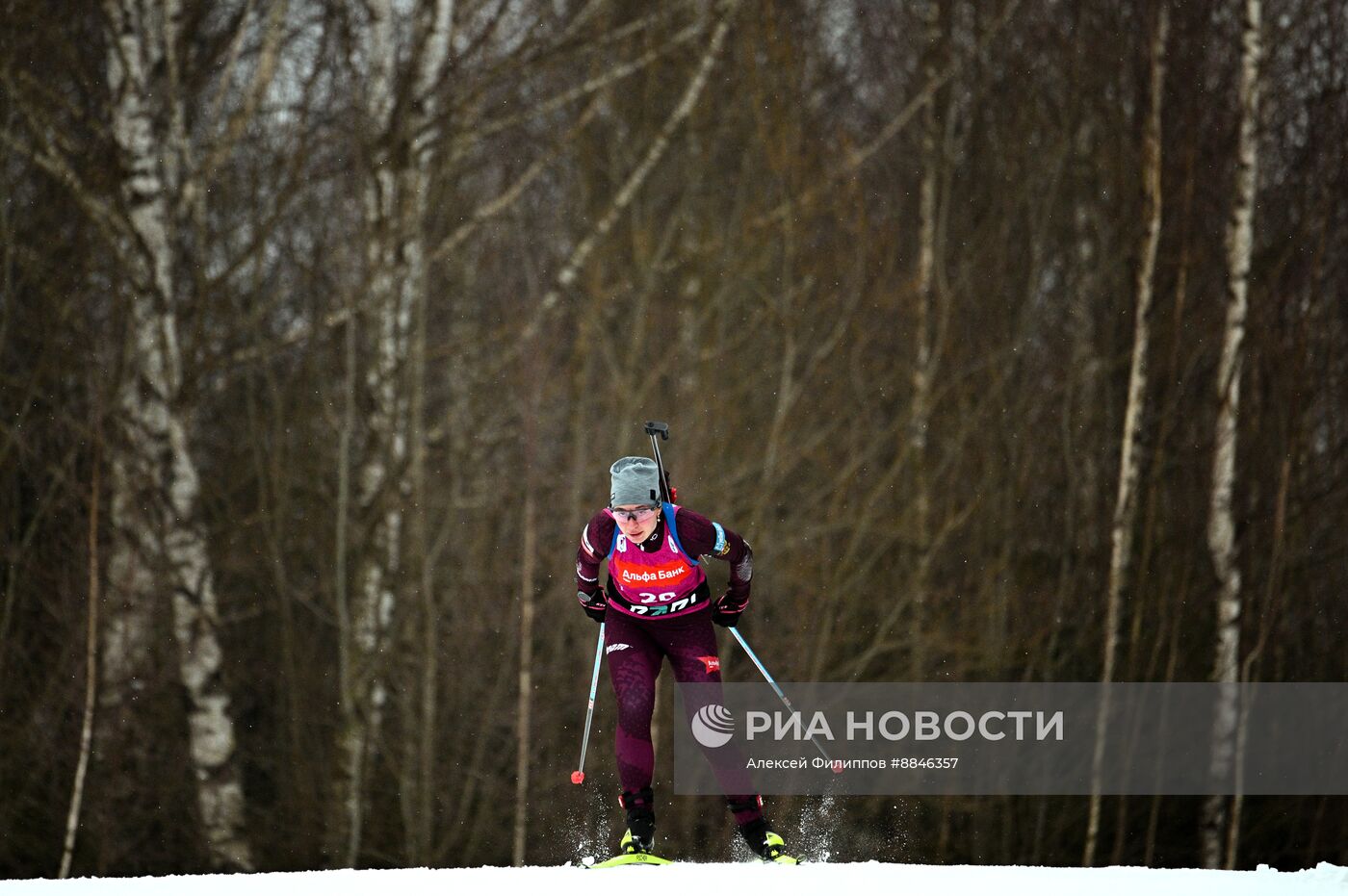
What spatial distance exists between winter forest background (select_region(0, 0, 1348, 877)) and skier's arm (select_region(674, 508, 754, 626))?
381 cm

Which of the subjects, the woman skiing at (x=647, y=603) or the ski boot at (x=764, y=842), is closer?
the woman skiing at (x=647, y=603)

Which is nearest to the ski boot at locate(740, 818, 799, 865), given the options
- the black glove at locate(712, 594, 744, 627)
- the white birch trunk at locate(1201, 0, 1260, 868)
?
the black glove at locate(712, 594, 744, 627)

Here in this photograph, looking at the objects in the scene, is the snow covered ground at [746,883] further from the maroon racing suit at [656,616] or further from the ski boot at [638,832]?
the maroon racing suit at [656,616]

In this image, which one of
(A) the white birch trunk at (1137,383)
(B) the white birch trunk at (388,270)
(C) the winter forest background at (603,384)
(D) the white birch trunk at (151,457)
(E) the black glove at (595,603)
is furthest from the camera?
(A) the white birch trunk at (1137,383)

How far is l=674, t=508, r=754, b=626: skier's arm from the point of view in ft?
14.8

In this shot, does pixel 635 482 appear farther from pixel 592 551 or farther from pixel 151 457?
pixel 151 457

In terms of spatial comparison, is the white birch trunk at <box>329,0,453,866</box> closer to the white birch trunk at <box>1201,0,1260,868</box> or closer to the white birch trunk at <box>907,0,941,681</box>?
the white birch trunk at <box>907,0,941,681</box>

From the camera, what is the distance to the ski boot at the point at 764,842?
477 centimetres

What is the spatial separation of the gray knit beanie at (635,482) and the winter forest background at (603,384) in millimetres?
4191

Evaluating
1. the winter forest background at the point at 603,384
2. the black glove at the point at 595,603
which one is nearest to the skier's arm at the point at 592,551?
the black glove at the point at 595,603

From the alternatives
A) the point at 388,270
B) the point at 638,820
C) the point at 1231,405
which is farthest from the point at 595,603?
the point at 1231,405

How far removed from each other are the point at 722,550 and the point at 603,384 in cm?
459

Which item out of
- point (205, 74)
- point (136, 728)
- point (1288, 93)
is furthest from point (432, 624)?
point (1288, 93)

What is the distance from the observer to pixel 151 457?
26.5 ft
